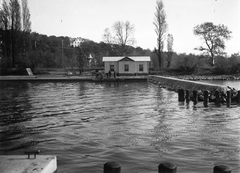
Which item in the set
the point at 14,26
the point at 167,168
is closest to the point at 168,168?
the point at 167,168

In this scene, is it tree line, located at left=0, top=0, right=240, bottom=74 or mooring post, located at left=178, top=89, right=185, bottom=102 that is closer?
mooring post, located at left=178, top=89, right=185, bottom=102

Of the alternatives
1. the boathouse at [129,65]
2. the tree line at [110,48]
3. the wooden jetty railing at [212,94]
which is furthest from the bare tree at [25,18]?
the wooden jetty railing at [212,94]

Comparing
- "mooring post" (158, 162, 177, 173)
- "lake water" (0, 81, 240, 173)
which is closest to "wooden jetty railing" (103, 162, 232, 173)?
"mooring post" (158, 162, 177, 173)

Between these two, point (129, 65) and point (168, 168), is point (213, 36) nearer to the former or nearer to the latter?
point (129, 65)

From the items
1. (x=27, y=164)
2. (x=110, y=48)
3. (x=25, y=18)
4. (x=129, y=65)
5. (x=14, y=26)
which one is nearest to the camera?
(x=27, y=164)

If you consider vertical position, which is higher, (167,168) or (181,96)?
(167,168)

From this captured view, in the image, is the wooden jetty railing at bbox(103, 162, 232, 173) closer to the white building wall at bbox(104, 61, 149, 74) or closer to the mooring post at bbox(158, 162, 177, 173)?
the mooring post at bbox(158, 162, 177, 173)

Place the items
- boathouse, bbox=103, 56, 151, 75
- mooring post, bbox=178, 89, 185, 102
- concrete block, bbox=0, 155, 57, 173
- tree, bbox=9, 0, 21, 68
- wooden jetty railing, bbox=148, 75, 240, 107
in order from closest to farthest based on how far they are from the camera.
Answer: concrete block, bbox=0, 155, 57, 173 < wooden jetty railing, bbox=148, 75, 240, 107 < mooring post, bbox=178, 89, 185, 102 < tree, bbox=9, 0, 21, 68 < boathouse, bbox=103, 56, 151, 75

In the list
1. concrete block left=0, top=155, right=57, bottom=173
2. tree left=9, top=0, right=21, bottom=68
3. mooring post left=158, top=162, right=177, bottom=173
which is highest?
tree left=9, top=0, right=21, bottom=68

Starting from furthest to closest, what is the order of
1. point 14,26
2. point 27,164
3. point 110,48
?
1. point 110,48
2. point 14,26
3. point 27,164

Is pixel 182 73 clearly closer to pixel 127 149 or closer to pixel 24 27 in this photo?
pixel 24 27

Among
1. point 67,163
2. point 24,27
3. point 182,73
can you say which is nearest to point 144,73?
point 182,73

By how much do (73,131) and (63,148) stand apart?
6.54 ft

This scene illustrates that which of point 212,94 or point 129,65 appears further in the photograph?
point 129,65
